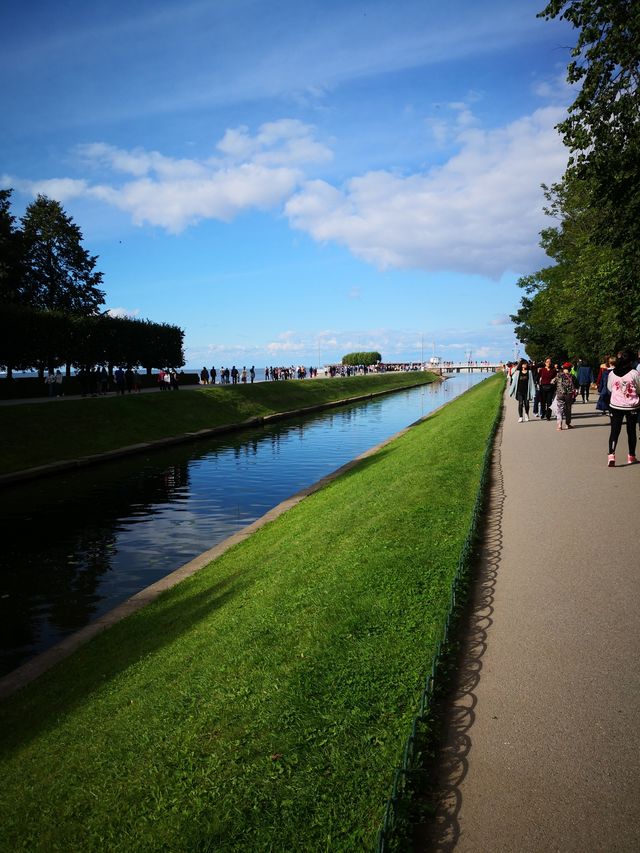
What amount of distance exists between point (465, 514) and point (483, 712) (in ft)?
17.4

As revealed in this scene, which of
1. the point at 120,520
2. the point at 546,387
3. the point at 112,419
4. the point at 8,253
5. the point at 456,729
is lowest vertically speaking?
the point at 120,520

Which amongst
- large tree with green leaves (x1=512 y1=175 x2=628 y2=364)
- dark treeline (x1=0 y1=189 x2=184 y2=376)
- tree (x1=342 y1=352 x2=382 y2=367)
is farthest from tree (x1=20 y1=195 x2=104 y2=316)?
tree (x1=342 y1=352 x2=382 y2=367)

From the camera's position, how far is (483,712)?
13.7 feet

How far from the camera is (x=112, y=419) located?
2811 cm

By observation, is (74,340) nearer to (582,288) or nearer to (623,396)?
(582,288)

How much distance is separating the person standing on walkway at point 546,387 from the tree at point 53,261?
48.2m

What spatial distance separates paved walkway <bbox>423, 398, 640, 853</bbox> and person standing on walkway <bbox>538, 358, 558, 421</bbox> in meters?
15.2

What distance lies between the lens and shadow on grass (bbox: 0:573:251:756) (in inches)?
219

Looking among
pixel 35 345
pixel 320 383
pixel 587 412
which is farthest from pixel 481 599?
pixel 320 383

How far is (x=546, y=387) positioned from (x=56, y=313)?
33.3 m

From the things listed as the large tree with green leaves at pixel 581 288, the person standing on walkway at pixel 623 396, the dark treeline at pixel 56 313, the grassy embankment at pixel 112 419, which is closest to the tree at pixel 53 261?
the dark treeline at pixel 56 313

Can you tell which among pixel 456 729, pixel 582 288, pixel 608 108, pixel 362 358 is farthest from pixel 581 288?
pixel 362 358

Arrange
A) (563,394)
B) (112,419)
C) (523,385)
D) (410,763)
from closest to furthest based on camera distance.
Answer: (410,763), (563,394), (523,385), (112,419)

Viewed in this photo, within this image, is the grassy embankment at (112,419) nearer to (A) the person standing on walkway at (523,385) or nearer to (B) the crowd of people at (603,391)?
(A) the person standing on walkway at (523,385)
